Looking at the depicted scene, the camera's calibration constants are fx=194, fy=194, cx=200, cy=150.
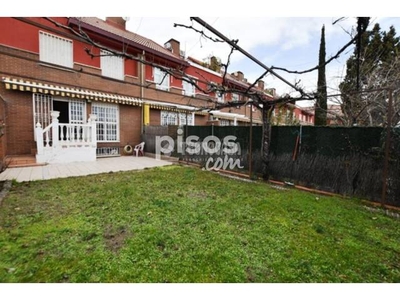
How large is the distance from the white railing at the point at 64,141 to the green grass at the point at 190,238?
15.2ft

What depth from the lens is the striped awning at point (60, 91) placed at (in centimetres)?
962

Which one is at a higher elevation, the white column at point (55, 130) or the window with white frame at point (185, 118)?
the window with white frame at point (185, 118)

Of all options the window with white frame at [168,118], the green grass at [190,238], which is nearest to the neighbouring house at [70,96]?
the window with white frame at [168,118]

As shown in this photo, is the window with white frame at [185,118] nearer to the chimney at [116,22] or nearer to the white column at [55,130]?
the chimney at [116,22]

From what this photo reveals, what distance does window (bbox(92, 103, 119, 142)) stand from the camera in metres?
13.3

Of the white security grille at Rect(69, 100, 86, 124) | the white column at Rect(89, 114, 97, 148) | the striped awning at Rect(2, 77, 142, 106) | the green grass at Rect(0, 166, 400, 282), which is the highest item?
the striped awning at Rect(2, 77, 142, 106)

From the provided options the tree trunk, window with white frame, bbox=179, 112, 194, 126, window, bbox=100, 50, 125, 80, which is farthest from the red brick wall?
the tree trunk

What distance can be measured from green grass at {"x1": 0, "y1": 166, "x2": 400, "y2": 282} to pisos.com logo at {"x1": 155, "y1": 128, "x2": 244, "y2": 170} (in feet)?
12.2

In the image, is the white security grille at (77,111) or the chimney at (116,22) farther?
the chimney at (116,22)

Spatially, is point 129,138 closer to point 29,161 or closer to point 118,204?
point 29,161

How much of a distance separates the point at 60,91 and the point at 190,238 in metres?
11.9

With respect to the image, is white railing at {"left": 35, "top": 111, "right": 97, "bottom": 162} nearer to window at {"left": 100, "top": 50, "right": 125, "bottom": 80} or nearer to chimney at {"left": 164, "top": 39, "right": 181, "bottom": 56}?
Result: window at {"left": 100, "top": 50, "right": 125, "bottom": 80}

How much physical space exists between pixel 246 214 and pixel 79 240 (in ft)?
10.8

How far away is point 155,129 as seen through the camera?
14.1m
